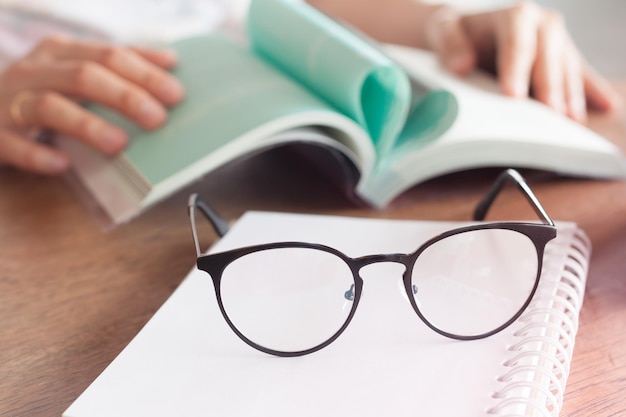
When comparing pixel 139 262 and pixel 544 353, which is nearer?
pixel 544 353

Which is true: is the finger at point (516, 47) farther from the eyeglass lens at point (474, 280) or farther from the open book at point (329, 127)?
the eyeglass lens at point (474, 280)

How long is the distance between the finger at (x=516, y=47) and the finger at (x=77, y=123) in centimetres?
48

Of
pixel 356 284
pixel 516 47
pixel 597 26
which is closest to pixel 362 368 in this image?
pixel 356 284

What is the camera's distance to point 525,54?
83 centimetres

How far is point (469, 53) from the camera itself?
88 cm

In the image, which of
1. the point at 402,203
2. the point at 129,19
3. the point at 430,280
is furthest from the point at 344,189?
the point at 129,19

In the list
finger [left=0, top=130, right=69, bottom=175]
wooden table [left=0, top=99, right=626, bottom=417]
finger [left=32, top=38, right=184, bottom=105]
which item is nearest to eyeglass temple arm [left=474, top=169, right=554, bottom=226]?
wooden table [left=0, top=99, right=626, bottom=417]

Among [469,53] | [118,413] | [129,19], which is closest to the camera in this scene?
[118,413]

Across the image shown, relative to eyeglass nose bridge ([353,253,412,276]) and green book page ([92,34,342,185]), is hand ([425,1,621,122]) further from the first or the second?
eyeglass nose bridge ([353,253,412,276])

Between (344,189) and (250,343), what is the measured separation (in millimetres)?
283

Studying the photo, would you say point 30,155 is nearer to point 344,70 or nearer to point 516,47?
point 344,70

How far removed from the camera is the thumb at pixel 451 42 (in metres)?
0.87

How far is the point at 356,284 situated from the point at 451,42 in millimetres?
562

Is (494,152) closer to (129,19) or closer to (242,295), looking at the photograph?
(242,295)
